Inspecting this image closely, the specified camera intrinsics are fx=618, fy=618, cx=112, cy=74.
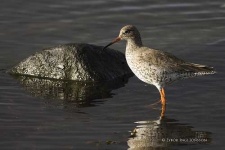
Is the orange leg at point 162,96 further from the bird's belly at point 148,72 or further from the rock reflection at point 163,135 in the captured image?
the rock reflection at point 163,135

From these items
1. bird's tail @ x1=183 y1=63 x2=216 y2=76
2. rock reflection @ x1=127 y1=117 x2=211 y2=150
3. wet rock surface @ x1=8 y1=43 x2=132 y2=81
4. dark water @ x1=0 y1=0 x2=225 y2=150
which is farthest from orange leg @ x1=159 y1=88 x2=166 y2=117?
wet rock surface @ x1=8 y1=43 x2=132 y2=81

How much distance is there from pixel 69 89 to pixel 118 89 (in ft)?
3.63

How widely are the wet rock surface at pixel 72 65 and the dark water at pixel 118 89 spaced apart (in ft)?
2.01

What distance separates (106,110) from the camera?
12438 mm

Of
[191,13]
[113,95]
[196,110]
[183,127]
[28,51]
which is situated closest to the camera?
[183,127]

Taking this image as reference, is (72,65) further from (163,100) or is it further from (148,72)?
(163,100)

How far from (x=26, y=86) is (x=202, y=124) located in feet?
14.4

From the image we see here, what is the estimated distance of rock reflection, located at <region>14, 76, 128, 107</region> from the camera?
1319 centimetres

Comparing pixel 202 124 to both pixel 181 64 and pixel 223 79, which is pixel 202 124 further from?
pixel 223 79

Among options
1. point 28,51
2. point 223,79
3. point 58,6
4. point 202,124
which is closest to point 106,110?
point 202,124

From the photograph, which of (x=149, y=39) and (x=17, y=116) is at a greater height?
(x=149, y=39)

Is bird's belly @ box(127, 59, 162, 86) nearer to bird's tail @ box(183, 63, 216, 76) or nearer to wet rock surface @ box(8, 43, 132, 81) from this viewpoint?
bird's tail @ box(183, 63, 216, 76)

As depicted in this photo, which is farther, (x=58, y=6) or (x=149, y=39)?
(x=58, y=6)

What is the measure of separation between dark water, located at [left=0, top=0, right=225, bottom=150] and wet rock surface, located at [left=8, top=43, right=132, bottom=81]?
2.01 feet
